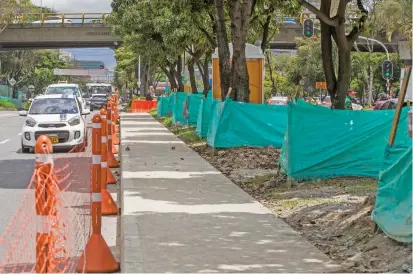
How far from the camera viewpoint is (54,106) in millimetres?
24188

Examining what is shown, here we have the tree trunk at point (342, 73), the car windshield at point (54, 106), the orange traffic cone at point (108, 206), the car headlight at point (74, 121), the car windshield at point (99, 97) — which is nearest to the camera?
the orange traffic cone at point (108, 206)

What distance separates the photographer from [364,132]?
14.7 meters

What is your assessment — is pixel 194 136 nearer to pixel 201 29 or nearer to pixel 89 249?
pixel 201 29

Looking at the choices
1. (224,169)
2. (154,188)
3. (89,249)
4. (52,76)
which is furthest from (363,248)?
(52,76)

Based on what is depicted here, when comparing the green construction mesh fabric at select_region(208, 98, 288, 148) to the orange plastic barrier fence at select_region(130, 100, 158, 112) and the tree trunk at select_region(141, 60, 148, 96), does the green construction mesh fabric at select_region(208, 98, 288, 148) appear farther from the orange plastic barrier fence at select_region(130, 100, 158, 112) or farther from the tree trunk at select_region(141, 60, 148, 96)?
the tree trunk at select_region(141, 60, 148, 96)

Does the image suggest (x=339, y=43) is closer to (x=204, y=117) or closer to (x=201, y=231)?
(x=201, y=231)

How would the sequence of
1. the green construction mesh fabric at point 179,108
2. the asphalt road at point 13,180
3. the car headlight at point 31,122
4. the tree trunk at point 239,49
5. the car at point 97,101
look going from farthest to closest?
the car at point 97,101
the green construction mesh fabric at point 179,108
the car headlight at point 31,122
the tree trunk at point 239,49
the asphalt road at point 13,180

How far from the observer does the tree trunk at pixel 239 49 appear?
22.5m

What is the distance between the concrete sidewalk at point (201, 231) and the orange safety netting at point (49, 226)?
64cm

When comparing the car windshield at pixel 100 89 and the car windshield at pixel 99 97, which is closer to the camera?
the car windshield at pixel 99 97

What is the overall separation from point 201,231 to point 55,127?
13.7 m

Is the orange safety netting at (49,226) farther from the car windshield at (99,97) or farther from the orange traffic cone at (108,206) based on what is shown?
the car windshield at (99,97)

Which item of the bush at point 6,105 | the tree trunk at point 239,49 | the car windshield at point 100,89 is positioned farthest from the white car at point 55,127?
the car windshield at point 100,89

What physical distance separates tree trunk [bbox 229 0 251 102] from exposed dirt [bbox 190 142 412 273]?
411cm
